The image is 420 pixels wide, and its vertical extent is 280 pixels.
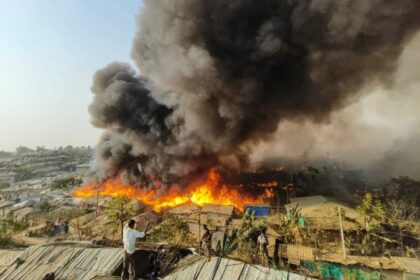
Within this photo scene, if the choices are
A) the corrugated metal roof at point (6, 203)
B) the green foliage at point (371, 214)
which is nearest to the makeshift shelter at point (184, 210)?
the green foliage at point (371, 214)

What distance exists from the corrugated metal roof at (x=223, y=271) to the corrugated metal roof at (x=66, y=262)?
66.7 inches

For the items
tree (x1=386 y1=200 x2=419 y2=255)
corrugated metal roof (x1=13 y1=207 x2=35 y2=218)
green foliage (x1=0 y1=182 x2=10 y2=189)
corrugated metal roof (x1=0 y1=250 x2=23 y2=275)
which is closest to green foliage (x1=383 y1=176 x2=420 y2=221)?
tree (x1=386 y1=200 x2=419 y2=255)

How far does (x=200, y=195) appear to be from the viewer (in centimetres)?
2800

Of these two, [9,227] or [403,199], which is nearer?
[9,227]

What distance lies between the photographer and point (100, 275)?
25.7ft

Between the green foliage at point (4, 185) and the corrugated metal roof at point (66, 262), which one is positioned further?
the green foliage at point (4, 185)

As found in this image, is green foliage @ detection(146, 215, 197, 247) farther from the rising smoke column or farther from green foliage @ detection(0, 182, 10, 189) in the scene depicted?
green foliage @ detection(0, 182, 10, 189)

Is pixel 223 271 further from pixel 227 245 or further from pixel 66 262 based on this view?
pixel 227 245

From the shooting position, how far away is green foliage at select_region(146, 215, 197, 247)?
1466 centimetres

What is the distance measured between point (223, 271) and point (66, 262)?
4.20 m

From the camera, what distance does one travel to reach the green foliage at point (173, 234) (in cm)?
1466

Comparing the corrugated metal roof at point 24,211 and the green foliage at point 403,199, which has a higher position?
the green foliage at point 403,199

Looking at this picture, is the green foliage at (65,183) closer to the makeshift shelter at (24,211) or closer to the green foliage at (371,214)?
the makeshift shelter at (24,211)

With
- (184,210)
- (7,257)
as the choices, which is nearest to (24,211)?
(184,210)
